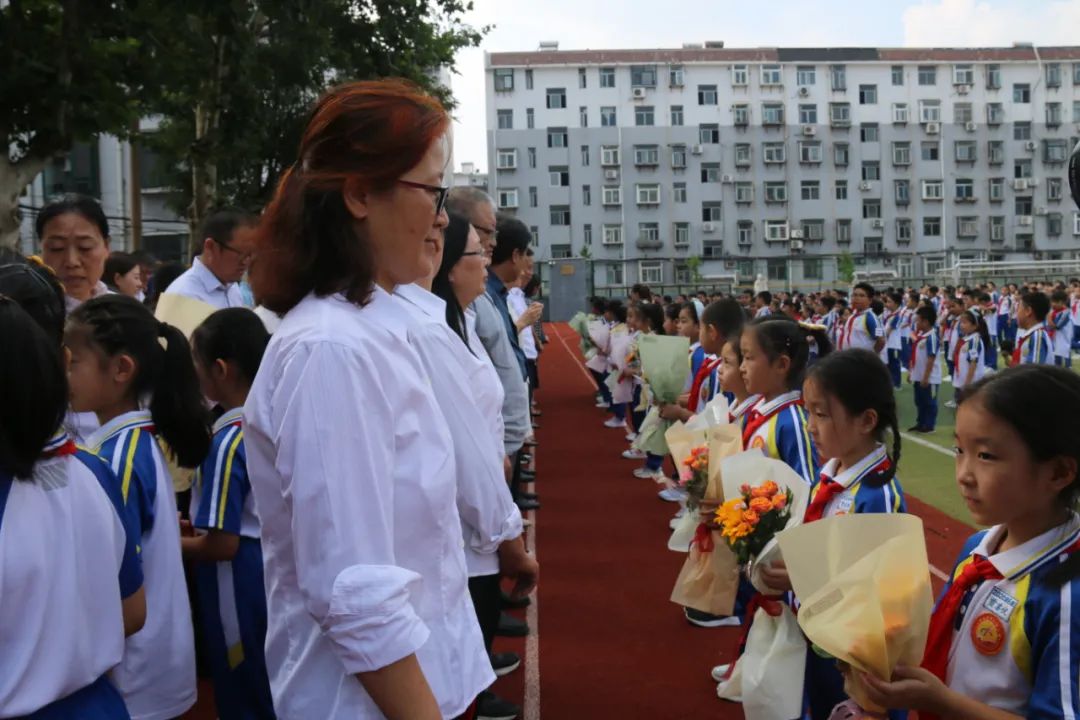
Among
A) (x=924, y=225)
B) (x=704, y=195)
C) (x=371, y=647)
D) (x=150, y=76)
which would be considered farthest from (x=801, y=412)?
(x=924, y=225)

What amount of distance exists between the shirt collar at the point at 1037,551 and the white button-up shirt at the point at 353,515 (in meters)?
1.22

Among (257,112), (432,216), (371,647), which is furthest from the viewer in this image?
(257,112)

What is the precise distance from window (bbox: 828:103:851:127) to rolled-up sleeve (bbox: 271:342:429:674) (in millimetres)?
56403

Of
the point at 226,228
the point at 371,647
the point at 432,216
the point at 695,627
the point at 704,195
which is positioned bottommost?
the point at 695,627

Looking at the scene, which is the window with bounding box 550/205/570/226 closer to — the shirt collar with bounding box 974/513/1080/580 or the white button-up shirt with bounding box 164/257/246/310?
the white button-up shirt with bounding box 164/257/246/310

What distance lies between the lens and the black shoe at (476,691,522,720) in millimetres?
4531

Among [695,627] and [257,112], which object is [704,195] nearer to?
[257,112]

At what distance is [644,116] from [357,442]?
5433 centimetres

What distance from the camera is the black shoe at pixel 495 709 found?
14.9ft

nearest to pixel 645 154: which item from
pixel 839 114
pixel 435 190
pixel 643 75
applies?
pixel 643 75

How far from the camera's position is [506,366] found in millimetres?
5336

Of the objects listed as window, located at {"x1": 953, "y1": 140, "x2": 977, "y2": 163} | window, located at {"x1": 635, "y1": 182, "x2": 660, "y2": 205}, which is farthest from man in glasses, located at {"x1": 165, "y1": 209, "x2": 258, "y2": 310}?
window, located at {"x1": 953, "y1": 140, "x2": 977, "y2": 163}

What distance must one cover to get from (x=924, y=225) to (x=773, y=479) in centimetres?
5512

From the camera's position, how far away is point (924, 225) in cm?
5500
